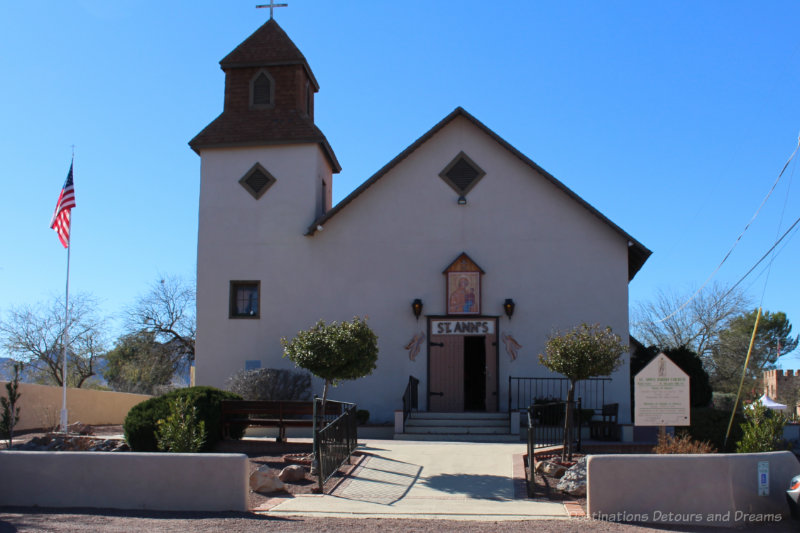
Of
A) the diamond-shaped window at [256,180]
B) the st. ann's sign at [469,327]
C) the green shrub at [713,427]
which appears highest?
the diamond-shaped window at [256,180]

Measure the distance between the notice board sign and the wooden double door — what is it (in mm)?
9086

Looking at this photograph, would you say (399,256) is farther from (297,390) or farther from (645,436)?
(645,436)

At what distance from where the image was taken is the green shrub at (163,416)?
13219mm

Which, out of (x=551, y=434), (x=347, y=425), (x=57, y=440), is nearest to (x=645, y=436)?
(x=551, y=434)

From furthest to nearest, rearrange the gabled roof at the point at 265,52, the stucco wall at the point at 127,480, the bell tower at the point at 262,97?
the gabled roof at the point at 265,52 < the bell tower at the point at 262,97 < the stucco wall at the point at 127,480

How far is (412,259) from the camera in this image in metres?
21.3

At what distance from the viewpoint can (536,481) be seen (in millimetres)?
12203

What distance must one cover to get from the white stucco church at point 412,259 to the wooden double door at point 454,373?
0.11 feet

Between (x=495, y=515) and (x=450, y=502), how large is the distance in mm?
1026

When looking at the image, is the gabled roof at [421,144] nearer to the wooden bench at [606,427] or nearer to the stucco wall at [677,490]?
the wooden bench at [606,427]

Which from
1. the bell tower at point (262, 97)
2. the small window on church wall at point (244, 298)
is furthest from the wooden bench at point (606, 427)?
the bell tower at point (262, 97)

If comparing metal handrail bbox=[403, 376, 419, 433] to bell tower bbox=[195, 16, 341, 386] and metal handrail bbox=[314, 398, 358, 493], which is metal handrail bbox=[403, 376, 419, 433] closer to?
bell tower bbox=[195, 16, 341, 386]

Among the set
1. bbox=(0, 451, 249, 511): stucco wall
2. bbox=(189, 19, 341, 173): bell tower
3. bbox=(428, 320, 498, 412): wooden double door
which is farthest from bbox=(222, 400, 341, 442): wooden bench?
bbox=(189, 19, 341, 173): bell tower

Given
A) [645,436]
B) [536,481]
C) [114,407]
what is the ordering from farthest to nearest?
[114,407]
[645,436]
[536,481]
